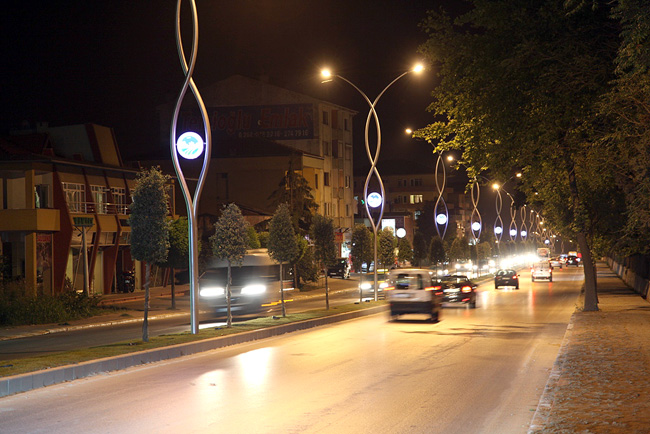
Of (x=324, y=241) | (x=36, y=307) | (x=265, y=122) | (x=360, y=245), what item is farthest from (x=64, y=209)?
(x=265, y=122)

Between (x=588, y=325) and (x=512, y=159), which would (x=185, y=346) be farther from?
(x=588, y=325)

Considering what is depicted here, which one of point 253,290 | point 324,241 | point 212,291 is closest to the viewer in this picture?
point 212,291

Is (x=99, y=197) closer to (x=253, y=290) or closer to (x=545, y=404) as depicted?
(x=253, y=290)

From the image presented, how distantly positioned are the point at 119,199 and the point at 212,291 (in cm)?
2294

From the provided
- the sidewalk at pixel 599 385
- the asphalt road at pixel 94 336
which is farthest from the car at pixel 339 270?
the sidewalk at pixel 599 385

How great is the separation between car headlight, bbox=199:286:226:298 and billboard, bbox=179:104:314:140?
185 ft

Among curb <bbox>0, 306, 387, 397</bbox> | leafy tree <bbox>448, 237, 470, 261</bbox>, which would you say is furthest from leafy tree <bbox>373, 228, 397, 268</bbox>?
leafy tree <bbox>448, 237, 470, 261</bbox>

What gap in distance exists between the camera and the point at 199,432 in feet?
28.6

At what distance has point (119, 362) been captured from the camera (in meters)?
14.5

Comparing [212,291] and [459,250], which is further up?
[459,250]

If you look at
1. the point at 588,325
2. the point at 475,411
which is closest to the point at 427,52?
the point at 588,325

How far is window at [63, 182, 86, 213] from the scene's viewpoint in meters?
42.9

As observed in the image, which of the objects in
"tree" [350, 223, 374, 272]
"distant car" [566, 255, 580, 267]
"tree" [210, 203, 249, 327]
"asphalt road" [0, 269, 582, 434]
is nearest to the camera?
"asphalt road" [0, 269, 582, 434]

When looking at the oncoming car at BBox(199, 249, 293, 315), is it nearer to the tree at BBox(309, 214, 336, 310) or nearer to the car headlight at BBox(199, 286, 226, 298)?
the car headlight at BBox(199, 286, 226, 298)
